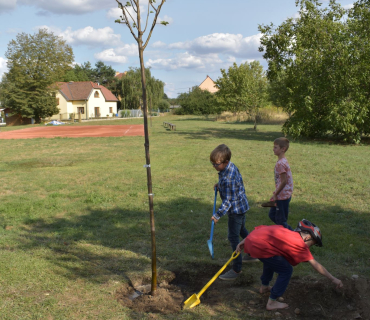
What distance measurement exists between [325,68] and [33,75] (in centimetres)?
4552

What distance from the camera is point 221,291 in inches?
151

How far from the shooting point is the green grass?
151 inches

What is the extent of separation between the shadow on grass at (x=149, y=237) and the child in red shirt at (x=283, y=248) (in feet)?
3.99

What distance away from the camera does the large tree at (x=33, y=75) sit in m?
50.0

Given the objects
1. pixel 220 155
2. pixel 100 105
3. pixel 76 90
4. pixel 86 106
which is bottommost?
pixel 220 155

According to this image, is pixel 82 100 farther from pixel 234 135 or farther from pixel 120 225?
pixel 120 225

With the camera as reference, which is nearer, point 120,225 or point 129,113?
point 120,225

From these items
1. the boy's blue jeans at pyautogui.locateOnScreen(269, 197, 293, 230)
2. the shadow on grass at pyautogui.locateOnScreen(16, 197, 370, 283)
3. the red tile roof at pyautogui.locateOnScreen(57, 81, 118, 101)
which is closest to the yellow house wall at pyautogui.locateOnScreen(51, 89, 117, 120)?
the red tile roof at pyautogui.locateOnScreen(57, 81, 118, 101)

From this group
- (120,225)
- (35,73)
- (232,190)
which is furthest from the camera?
(35,73)

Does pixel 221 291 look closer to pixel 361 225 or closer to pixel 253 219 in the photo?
pixel 253 219

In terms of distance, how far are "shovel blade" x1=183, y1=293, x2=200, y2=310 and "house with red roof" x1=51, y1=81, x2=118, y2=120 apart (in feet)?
198

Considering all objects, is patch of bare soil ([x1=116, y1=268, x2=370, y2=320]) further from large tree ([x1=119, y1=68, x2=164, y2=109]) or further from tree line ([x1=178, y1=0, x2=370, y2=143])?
large tree ([x1=119, y1=68, x2=164, y2=109])

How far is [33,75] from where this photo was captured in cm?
5209

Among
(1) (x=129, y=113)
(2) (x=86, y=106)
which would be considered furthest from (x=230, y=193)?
(1) (x=129, y=113)
